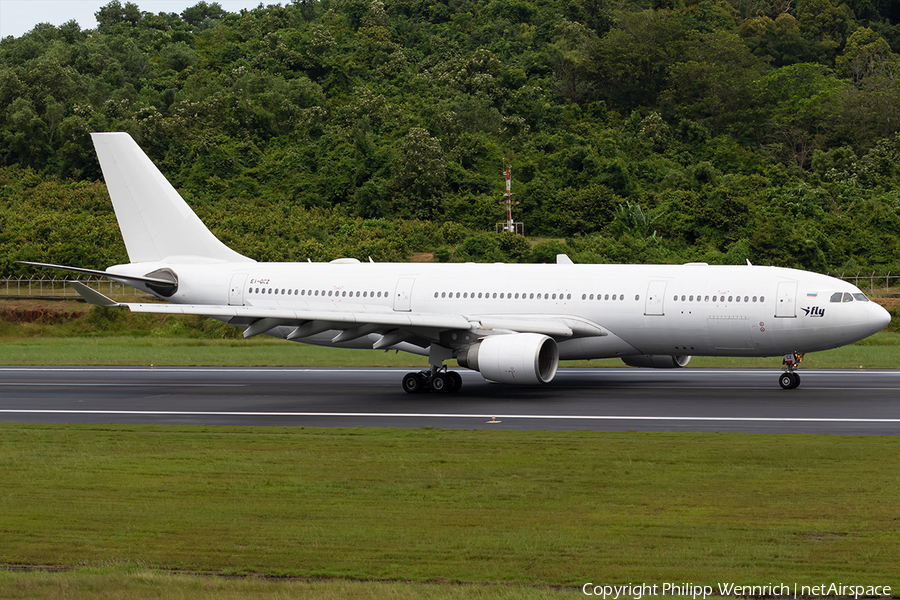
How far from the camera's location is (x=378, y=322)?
28.9m

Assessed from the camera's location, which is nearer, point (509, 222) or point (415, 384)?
point (415, 384)

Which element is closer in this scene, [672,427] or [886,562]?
[886,562]

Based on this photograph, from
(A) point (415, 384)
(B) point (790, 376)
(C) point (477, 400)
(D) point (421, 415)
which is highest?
(B) point (790, 376)

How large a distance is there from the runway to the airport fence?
938 inches

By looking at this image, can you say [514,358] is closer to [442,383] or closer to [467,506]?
[442,383]

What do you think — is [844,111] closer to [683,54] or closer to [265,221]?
[683,54]

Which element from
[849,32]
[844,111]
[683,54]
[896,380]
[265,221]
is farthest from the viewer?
[849,32]

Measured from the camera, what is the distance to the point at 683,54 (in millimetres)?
96938

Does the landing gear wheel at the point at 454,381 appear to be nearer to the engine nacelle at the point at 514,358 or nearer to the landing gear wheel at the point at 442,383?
the landing gear wheel at the point at 442,383

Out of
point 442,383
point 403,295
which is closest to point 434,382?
point 442,383

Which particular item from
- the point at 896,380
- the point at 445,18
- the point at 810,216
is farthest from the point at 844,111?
the point at 896,380

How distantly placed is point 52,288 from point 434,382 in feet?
133

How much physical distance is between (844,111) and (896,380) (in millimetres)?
64074

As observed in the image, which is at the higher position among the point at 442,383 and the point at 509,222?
the point at 509,222
